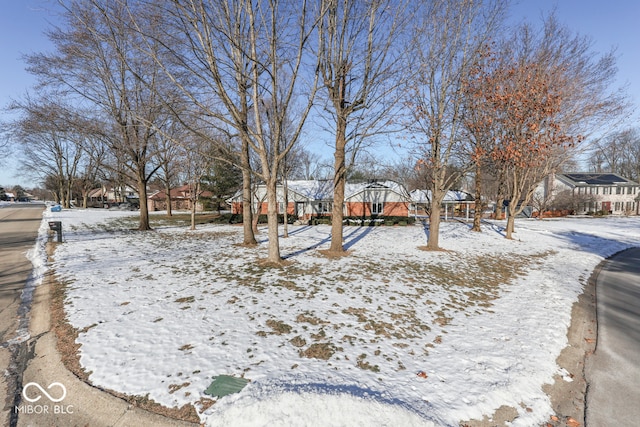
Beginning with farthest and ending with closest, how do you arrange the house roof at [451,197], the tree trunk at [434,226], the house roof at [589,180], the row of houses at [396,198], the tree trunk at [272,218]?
1. the house roof at [589,180]
2. the house roof at [451,197]
3. the row of houses at [396,198]
4. the tree trunk at [434,226]
5. the tree trunk at [272,218]

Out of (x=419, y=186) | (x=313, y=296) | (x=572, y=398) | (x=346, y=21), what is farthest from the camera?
(x=419, y=186)

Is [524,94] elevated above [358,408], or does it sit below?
above

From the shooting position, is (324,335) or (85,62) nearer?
(324,335)

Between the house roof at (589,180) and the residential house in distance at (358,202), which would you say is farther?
the house roof at (589,180)

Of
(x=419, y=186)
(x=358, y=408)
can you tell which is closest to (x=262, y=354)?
(x=358, y=408)

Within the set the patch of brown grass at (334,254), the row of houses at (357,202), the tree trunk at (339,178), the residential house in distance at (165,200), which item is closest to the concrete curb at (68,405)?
the patch of brown grass at (334,254)

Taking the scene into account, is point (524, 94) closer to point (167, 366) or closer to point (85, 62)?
point (167, 366)

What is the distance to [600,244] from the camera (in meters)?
16.0

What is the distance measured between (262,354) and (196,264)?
18.7ft

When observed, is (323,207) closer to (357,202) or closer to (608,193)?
(357,202)

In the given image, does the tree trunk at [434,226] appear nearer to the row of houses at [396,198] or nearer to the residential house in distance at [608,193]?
the row of houses at [396,198]
